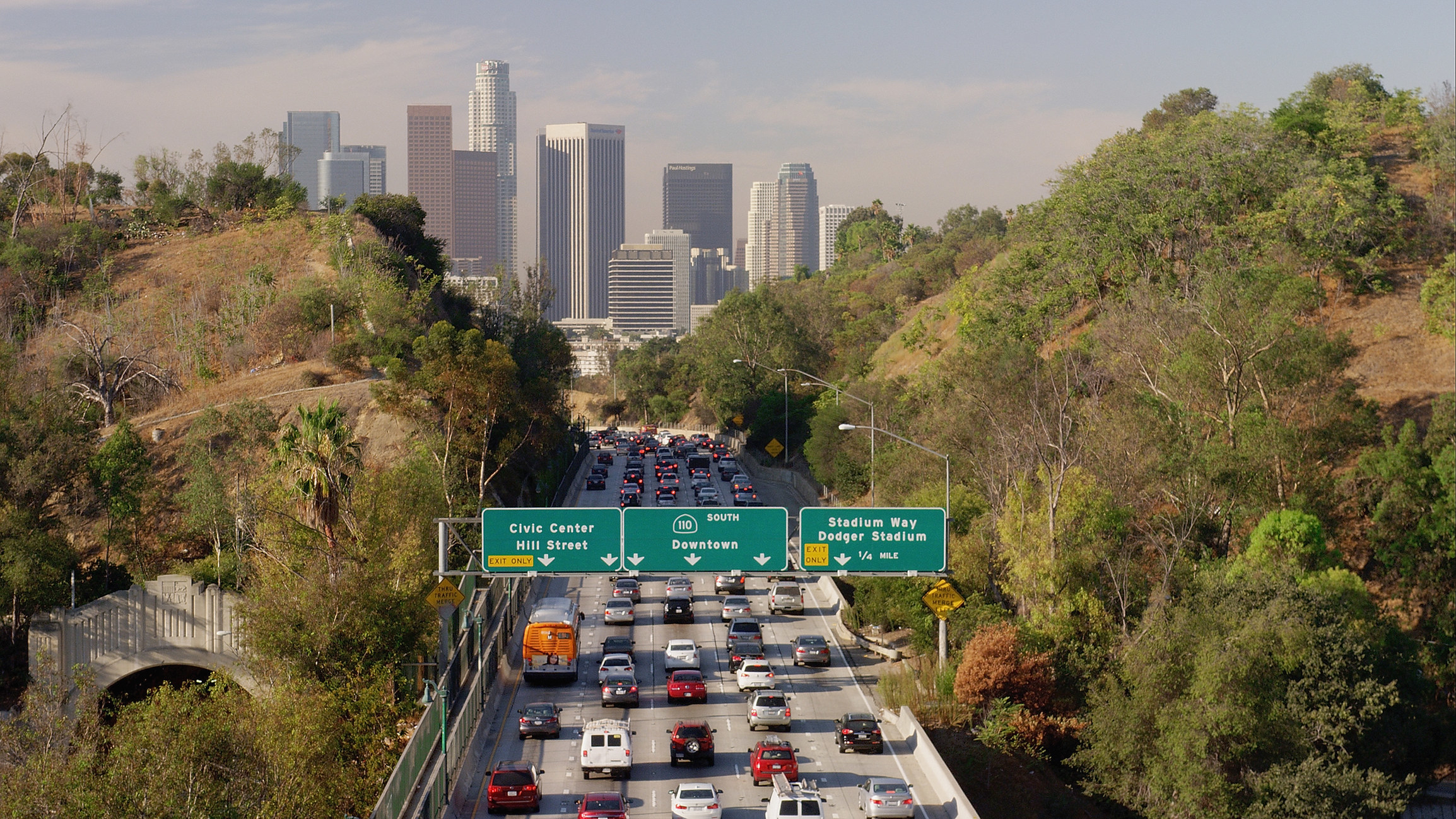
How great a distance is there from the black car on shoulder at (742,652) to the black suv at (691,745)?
9538 mm

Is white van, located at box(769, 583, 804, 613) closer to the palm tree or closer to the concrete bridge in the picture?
the palm tree

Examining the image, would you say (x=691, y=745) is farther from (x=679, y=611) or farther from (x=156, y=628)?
(x=156, y=628)

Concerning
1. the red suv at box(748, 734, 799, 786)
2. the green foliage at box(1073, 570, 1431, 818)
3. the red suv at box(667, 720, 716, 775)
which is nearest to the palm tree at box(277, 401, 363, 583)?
the red suv at box(667, 720, 716, 775)

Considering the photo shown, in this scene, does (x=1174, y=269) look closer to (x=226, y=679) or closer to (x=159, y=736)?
(x=226, y=679)

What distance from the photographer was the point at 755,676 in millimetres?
40469

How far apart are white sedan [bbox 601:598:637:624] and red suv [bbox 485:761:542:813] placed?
2104cm

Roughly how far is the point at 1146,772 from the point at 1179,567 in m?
10.9

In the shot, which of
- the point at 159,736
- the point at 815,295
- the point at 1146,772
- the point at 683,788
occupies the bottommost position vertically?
the point at 1146,772

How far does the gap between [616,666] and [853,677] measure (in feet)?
28.2

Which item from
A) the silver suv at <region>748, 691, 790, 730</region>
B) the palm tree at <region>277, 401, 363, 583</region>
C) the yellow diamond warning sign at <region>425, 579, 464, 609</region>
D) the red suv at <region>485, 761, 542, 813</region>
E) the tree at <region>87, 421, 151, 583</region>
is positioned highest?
the palm tree at <region>277, 401, 363, 583</region>

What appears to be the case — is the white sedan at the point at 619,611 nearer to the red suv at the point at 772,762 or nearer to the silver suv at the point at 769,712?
the silver suv at the point at 769,712

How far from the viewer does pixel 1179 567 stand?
44656mm

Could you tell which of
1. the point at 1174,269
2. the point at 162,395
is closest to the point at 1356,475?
the point at 1174,269

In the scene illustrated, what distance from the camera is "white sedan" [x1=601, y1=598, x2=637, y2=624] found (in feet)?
167
